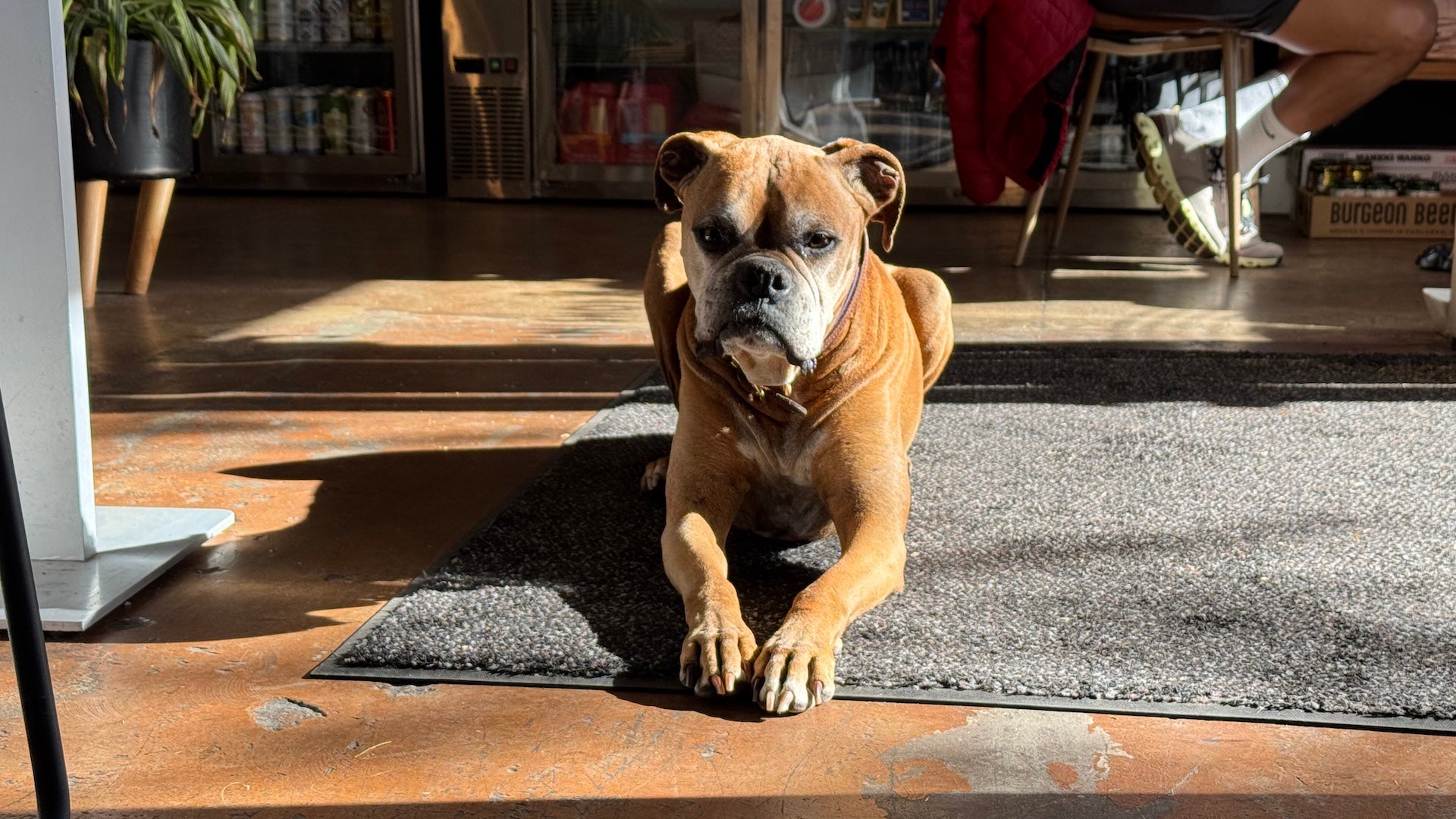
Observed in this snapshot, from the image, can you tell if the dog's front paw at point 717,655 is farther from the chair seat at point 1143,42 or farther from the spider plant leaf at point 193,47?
the chair seat at point 1143,42

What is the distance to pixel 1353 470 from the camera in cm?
235

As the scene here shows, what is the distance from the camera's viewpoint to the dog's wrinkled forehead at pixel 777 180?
1.70 m

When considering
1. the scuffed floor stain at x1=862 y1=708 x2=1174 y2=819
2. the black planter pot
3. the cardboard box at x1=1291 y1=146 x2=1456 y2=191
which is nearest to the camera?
the scuffed floor stain at x1=862 y1=708 x2=1174 y2=819

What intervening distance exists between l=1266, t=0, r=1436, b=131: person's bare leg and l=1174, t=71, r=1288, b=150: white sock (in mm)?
49

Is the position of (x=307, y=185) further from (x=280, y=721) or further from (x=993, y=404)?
(x=280, y=721)

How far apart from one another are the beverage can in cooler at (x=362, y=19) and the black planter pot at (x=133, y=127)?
3073 mm

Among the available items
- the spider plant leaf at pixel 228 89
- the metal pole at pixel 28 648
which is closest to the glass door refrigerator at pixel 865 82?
the spider plant leaf at pixel 228 89

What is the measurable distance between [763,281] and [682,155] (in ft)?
0.98

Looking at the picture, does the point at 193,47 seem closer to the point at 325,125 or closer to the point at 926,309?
the point at 926,309

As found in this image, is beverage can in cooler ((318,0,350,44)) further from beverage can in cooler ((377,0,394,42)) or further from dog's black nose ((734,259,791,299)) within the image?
dog's black nose ((734,259,791,299))

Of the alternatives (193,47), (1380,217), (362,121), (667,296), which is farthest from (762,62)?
(667,296)

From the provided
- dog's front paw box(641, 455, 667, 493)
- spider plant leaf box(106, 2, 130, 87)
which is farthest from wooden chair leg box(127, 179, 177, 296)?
dog's front paw box(641, 455, 667, 493)

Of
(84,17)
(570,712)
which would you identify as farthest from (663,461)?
(84,17)

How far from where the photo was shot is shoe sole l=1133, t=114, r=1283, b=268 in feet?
14.4
